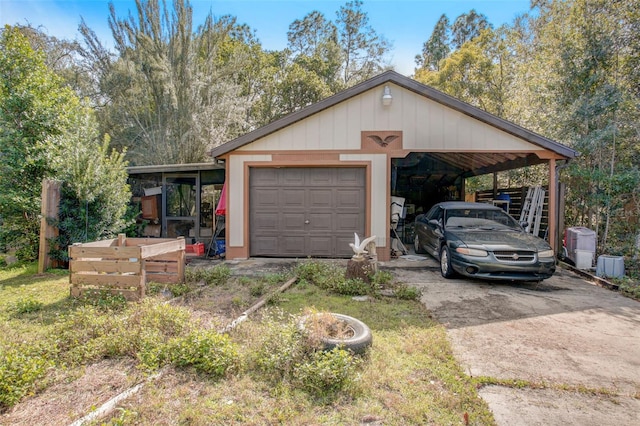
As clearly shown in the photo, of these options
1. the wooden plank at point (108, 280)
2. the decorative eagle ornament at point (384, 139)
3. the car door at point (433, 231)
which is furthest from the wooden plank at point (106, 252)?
the decorative eagle ornament at point (384, 139)

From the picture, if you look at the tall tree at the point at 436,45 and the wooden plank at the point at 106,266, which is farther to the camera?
the tall tree at the point at 436,45

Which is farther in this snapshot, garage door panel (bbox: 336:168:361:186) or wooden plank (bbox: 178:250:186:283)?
garage door panel (bbox: 336:168:361:186)

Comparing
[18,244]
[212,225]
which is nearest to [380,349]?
[212,225]

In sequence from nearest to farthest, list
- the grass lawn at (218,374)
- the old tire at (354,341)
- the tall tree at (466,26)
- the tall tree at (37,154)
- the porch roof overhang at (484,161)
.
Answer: the grass lawn at (218,374)
the old tire at (354,341)
the tall tree at (37,154)
the porch roof overhang at (484,161)
the tall tree at (466,26)

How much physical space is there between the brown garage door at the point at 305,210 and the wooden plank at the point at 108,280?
399 cm

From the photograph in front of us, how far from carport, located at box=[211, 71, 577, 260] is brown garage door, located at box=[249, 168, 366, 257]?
1.0 inches

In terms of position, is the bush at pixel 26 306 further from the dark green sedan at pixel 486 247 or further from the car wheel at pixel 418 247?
the car wheel at pixel 418 247

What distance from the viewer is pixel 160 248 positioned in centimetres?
508

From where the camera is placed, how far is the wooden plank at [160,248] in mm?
4652

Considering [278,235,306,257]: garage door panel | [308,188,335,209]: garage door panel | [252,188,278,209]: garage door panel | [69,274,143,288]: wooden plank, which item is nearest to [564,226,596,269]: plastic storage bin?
[308,188,335,209]: garage door panel

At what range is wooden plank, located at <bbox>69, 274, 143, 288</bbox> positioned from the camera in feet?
15.2

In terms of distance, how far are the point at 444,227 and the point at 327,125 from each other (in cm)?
370

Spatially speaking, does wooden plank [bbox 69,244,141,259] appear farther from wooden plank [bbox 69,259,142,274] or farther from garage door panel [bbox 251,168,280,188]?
garage door panel [bbox 251,168,280,188]

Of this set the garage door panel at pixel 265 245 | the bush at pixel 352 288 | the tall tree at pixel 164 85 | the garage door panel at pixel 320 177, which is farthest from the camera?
the tall tree at pixel 164 85
